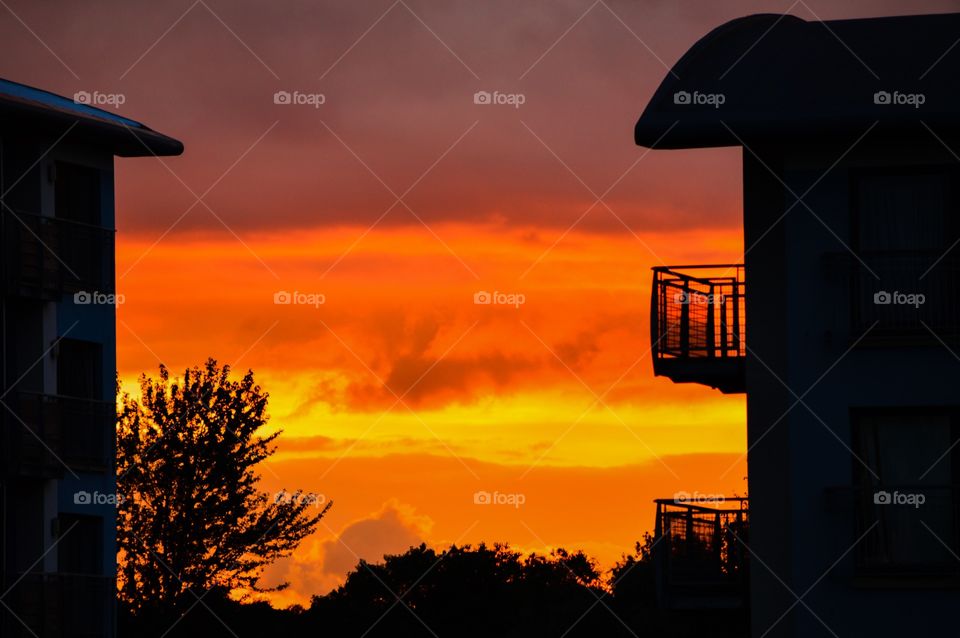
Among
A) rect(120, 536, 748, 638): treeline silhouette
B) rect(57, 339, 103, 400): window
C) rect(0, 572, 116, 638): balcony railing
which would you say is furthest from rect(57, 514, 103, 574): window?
rect(120, 536, 748, 638): treeline silhouette

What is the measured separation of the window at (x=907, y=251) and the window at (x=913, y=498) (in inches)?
55.0

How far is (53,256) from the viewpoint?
40656 mm

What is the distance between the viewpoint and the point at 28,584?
39.0 metres

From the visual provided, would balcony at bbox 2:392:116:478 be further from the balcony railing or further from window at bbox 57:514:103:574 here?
the balcony railing

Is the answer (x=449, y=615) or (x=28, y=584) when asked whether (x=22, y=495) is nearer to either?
(x=28, y=584)

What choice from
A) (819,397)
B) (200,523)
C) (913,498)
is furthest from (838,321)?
(200,523)

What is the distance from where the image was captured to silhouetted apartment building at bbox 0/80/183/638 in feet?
129

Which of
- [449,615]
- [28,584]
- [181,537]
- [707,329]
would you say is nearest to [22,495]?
[28,584]

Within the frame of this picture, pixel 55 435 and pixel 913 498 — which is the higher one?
pixel 55 435

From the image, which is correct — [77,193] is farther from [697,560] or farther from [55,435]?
[697,560]

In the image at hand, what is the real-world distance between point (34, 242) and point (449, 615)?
51.2 metres

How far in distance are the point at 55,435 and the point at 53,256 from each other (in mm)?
3435

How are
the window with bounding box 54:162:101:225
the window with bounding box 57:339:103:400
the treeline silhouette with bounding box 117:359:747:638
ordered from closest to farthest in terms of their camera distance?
the window with bounding box 57:339:103:400
the window with bounding box 54:162:101:225
the treeline silhouette with bounding box 117:359:747:638

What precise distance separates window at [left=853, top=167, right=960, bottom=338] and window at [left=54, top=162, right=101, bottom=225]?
17207mm
